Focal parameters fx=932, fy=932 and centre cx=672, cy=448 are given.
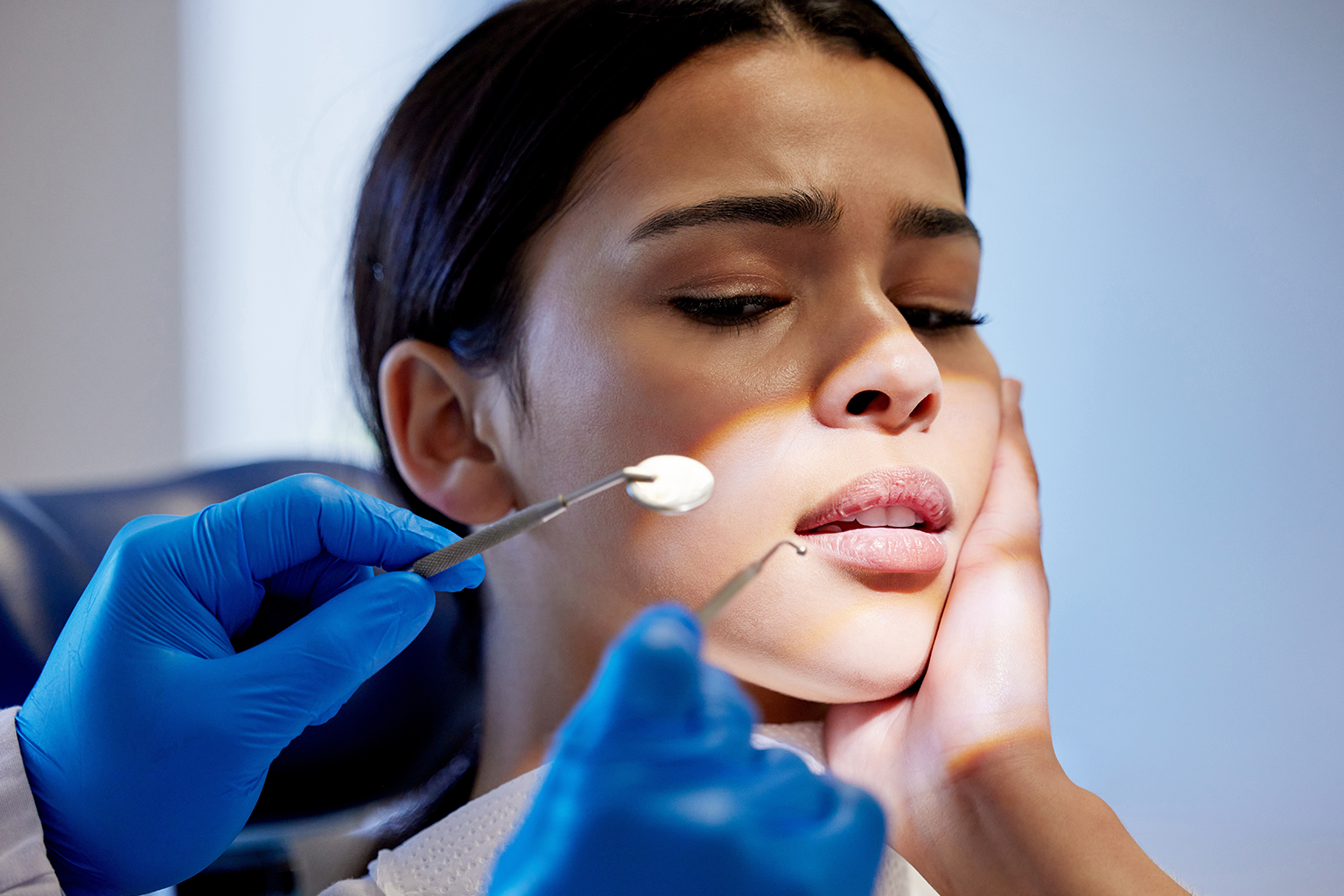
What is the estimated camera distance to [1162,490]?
1705 millimetres

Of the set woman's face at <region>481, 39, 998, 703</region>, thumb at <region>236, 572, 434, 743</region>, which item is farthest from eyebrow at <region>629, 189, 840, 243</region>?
thumb at <region>236, 572, 434, 743</region>

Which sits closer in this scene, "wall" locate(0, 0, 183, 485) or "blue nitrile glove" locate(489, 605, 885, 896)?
"blue nitrile glove" locate(489, 605, 885, 896)

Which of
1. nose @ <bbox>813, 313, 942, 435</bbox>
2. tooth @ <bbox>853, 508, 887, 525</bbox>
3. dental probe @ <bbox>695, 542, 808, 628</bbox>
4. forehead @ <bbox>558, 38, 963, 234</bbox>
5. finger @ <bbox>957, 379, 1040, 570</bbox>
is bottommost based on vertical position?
finger @ <bbox>957, 379, 1040, 570</bbox>

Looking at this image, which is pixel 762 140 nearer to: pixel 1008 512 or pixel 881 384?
pixel 881 384

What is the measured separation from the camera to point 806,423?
0.95m

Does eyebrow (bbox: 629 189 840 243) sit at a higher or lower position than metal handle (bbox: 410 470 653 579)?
higher

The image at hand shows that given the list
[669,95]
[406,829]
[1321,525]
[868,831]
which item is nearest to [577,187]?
[669,95]

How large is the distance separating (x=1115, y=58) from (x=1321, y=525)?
918 millimetres

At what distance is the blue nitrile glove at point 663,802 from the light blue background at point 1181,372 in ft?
4.21

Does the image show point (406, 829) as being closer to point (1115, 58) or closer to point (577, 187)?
point (577, 187)

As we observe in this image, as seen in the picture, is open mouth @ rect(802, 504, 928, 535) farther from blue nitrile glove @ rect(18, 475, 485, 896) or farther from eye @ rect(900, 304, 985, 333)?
blue nitrile glove @ rect(18, 475, 485, 896)

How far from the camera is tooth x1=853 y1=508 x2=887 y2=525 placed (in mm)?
958

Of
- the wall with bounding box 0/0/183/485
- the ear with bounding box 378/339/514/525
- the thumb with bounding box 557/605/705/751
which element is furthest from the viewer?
the wall with bounding box 0/0/183/485

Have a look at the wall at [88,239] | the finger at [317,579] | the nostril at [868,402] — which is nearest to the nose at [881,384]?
the nostril at [868,402]
